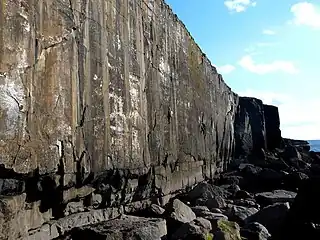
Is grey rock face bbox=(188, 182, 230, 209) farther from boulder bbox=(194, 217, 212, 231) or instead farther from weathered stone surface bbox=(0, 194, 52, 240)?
weathered stone surface bbox=(0, 194, 52, 240)

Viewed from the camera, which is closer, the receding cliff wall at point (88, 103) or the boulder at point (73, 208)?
the receding cliff wall at point (88, 103)

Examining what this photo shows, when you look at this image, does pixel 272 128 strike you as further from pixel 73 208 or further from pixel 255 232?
pixel 73 208

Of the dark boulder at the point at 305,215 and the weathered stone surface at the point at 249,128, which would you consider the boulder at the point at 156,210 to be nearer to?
the dark boulder at the point at 305,215

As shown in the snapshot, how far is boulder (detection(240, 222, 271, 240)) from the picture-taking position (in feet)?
17.3

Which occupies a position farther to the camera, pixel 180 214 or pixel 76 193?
pixel 180 214

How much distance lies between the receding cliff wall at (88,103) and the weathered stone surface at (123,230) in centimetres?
29

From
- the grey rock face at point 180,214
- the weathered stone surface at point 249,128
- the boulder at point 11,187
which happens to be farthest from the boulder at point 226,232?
the weathered stone surface at point 249,128

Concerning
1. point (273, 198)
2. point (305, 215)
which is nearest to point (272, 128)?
point (273, 198)

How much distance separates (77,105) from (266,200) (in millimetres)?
5331

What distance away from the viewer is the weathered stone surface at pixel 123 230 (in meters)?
3.80

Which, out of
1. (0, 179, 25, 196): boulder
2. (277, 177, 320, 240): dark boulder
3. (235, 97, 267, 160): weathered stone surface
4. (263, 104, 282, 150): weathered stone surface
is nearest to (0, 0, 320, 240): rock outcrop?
(0, 179, 25, 196): boulder

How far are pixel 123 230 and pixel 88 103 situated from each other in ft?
4.10

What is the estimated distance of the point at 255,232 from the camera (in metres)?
5.32

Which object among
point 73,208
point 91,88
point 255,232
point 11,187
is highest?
point 91,88
